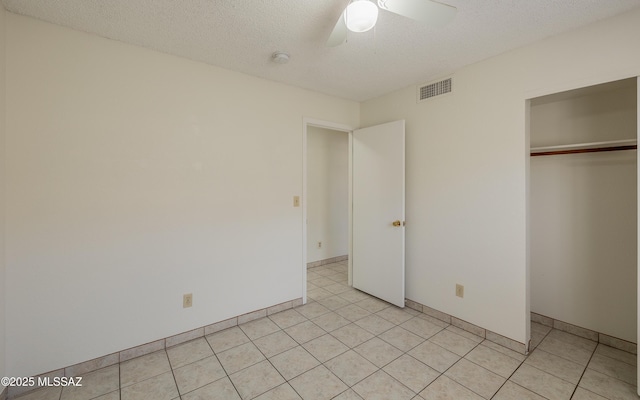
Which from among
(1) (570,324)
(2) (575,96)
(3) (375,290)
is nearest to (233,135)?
(3) (375,290)

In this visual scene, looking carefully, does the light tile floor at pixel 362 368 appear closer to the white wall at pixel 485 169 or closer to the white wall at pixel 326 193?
the white wall at pixel 485 169

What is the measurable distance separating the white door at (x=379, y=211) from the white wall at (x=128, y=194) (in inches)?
40.1

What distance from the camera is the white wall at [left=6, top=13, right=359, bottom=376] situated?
5.97 feet

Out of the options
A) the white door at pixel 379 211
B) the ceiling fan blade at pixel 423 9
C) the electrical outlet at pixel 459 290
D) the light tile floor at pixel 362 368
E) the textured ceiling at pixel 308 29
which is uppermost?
the textured ceiling at pixel 308 29

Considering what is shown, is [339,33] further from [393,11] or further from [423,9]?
[423,9]

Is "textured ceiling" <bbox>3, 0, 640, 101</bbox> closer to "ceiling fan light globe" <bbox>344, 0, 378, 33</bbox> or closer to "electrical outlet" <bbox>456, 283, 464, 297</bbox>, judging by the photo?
"ceiling fan light globe" <bbox>344, 0, 378, 33</bbox>

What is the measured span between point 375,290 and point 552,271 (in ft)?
5.66

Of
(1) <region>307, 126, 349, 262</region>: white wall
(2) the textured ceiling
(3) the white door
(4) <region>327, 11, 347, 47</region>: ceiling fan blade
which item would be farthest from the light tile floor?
(2) the textured ceiling

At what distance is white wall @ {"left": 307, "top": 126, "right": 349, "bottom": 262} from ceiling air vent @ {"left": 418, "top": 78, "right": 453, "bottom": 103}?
190cm

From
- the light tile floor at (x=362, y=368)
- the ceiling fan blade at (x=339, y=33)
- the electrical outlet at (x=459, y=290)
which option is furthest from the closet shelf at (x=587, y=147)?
the ceiling fan blade at (x=339, y=33)

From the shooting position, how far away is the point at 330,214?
4.80 metres

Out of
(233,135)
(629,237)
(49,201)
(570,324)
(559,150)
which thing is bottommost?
(570,324)

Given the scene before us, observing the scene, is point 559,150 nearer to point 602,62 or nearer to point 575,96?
point 575,96

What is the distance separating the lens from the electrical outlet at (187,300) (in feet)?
7.89
